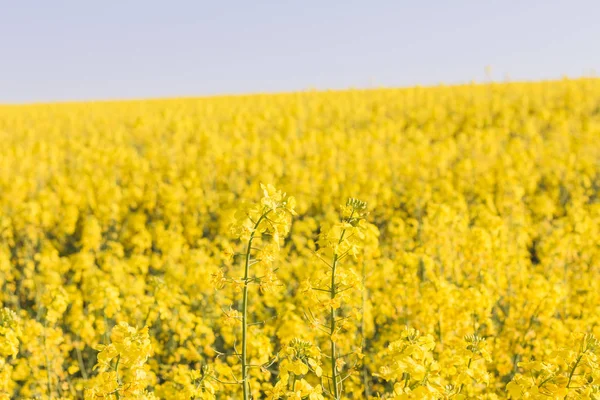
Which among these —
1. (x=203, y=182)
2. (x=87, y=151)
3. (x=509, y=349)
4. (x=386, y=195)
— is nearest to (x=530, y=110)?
(x=386, y=195)

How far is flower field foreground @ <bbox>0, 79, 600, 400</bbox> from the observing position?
286 centimetres

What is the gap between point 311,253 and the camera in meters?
7.85

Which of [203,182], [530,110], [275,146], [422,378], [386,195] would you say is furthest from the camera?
[530,110]

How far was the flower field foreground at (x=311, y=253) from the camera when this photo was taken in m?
2.86

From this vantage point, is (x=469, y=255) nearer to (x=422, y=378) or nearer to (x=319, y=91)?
(x=422, y=378)

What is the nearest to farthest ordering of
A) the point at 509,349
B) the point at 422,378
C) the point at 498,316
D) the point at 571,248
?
the point at 422,378, the point at 509,349, the point at 498,316, the point at 571,248

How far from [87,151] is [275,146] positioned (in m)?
4.91

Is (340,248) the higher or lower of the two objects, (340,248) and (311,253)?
the higher

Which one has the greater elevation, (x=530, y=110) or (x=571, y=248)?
(x=530, y=110)

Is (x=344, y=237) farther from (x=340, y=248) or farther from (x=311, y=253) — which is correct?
(x=311, y=253)

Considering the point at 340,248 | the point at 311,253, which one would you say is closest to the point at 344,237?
the point at 340,248

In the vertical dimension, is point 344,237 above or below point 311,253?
above

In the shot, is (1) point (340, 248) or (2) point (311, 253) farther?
(2) point (311, 253)

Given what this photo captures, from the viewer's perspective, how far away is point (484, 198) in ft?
36.0
